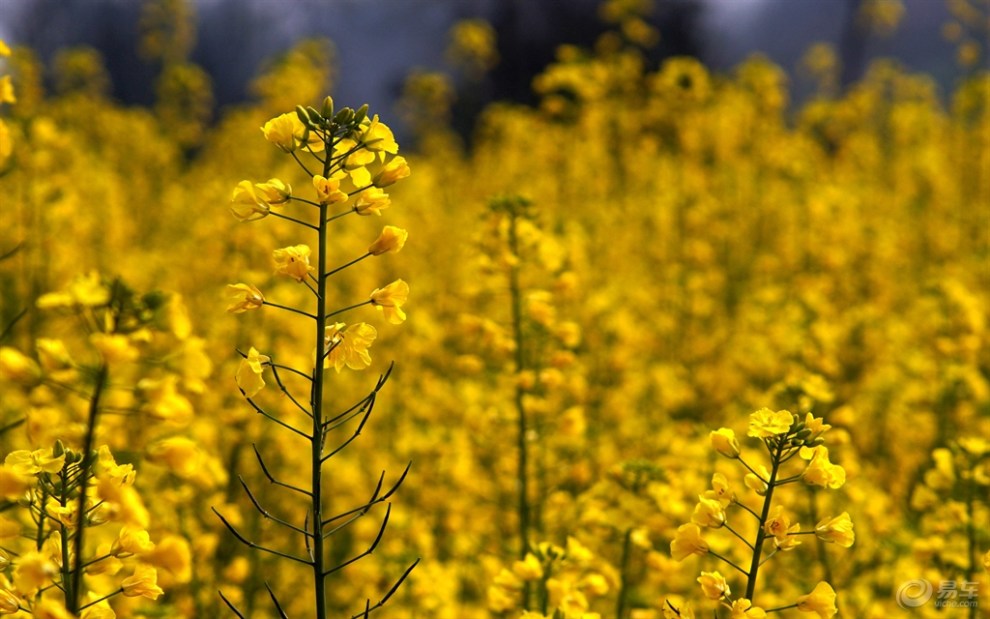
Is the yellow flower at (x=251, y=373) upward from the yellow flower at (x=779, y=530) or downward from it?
upward

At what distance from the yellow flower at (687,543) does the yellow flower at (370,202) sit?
3.09ft

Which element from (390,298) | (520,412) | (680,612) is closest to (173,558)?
(390,298)

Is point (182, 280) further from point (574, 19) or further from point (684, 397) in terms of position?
point (574, 19)

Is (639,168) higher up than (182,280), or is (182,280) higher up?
(639,168)

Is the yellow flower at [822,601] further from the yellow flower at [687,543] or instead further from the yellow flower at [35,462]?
the yellow flower at [35,462]

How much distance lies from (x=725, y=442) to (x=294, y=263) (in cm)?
101

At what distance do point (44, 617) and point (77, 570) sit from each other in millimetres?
86

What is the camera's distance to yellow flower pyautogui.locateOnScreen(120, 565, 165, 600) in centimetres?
172

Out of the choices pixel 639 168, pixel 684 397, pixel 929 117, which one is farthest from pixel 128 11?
pixel 684 397

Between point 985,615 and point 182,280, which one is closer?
point 985,615

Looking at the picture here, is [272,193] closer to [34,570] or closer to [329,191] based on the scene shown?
[329,191]

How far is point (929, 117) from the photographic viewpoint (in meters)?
14.6

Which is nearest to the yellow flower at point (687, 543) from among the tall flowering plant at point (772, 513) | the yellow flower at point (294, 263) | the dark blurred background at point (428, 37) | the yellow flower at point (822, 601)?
the tall flowering plant at point (772, 513)

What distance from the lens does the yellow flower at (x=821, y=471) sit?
6.61ft
